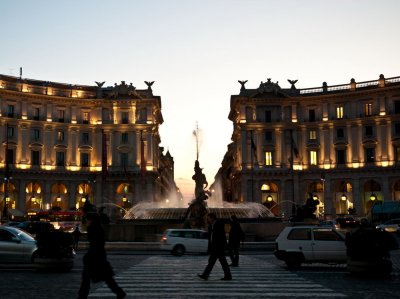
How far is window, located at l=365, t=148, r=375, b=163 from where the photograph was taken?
277 feet

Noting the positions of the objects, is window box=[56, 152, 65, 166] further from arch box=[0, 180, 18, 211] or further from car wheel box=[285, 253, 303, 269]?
car wheel box=[285, 253, 303, 269]

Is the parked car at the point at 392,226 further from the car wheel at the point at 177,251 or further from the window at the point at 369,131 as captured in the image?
the window at the point at 369,131

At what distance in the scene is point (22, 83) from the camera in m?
85.1

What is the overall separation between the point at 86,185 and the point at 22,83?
58.2ft

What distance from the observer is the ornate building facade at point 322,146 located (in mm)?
83438

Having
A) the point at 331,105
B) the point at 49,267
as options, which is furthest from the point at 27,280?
the point at 331,105

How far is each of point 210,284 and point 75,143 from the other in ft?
248

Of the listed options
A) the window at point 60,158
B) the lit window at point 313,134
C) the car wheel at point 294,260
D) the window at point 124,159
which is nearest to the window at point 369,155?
the lit window at point 313,134

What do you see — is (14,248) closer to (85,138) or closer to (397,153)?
(85,138)

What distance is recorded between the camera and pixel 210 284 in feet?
50.8

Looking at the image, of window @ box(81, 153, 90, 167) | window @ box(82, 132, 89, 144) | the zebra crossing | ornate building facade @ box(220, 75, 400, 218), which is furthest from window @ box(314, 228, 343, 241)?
window @ box(82, 132, 89, 144)

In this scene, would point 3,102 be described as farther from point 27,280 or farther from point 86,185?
point 27,280

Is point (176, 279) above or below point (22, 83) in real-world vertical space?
below

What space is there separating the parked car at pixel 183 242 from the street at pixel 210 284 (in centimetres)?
815
